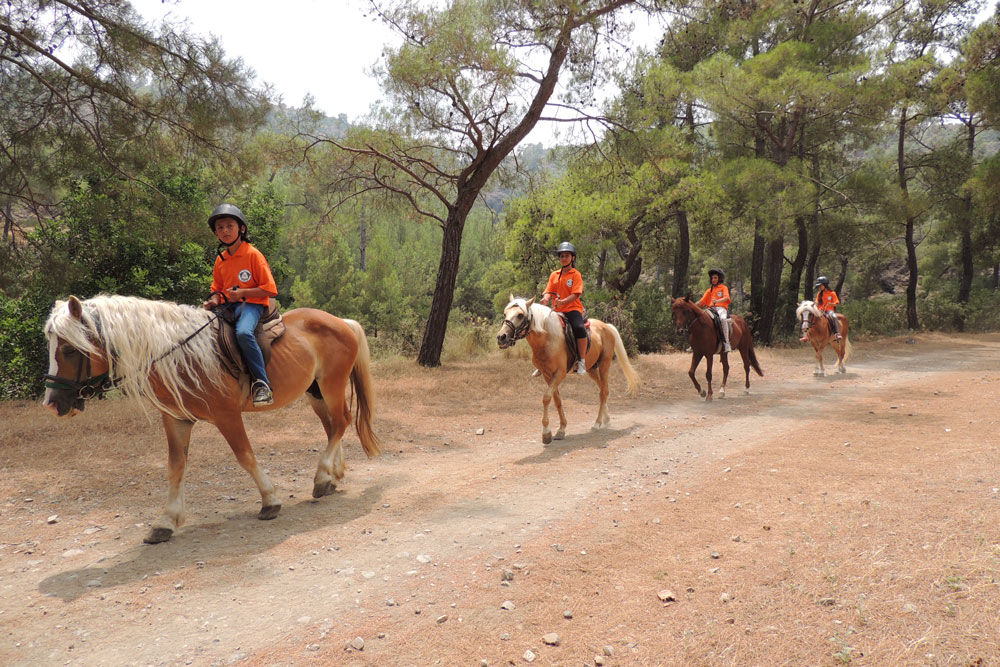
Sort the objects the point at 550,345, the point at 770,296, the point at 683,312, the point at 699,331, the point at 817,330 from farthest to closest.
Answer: the point at 770,296
the point at 817,330
the point at 699,331
the point at 683,312
the point at 550,345

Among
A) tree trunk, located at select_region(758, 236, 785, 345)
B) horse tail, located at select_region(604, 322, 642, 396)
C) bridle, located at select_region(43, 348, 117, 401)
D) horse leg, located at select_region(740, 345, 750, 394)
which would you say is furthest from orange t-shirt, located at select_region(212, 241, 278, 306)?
tree trunk, located at select_region(758, 236, 785, 345)

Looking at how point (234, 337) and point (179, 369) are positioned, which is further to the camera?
point (234, 337)

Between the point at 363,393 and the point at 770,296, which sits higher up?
the point at 770,296

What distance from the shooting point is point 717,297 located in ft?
38.2

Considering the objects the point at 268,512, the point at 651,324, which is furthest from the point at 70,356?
the point at 651,324

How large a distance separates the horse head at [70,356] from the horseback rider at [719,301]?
33.4ft

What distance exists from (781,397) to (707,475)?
6126 millimetres

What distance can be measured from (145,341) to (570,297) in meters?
5.38

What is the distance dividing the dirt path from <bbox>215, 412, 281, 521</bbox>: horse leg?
148 millimetres

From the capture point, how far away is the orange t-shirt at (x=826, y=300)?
14461 millimetres

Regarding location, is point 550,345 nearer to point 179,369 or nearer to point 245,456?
point 245,456

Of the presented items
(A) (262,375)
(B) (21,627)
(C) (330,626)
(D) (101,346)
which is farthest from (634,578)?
(D) (101,346)

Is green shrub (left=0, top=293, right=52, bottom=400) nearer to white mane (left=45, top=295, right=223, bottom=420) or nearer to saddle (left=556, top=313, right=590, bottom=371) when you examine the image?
white mane (left=45, top=295, right=223, bottom=420)

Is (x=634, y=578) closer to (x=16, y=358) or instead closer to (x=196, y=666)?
(x=196, y=666)
